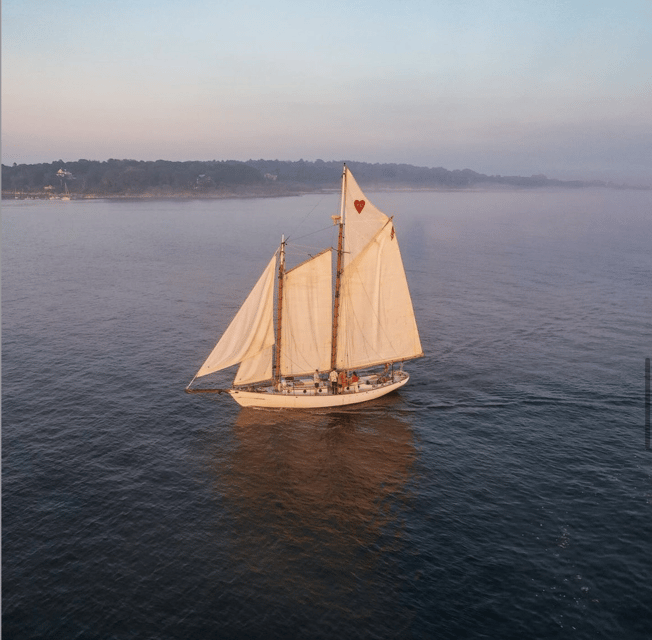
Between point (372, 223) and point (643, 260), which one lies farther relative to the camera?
point (643, 260)

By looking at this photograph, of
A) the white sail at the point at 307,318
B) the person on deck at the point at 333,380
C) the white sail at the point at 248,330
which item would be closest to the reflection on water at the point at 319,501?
the person on deck at the point at 333,380

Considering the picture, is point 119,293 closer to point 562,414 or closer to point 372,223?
point 372,223

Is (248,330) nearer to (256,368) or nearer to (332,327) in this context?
(256,368)

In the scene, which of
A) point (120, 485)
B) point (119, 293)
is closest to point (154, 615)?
point (120, 485)

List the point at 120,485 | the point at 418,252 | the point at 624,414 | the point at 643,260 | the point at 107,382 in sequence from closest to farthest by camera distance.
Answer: the point at 120,485 < the point at 624,414 < the point at 107,382 < the point at 643,260 < the point at 418,252

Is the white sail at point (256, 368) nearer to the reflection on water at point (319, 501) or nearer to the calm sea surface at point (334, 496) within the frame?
the reflection on water at point (319, 501)

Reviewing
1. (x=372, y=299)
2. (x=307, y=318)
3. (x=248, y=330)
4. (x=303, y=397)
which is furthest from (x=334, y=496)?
(x=372, y=299)
